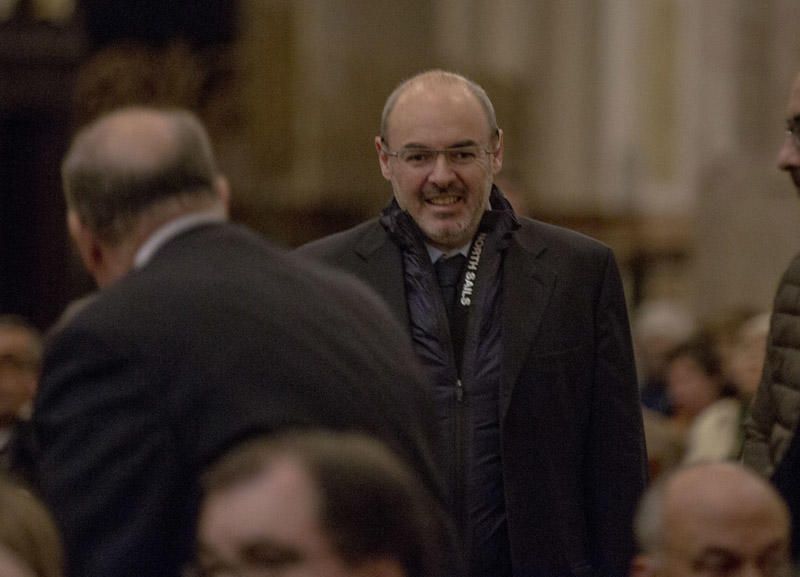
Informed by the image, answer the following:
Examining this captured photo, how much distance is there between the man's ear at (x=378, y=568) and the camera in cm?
379

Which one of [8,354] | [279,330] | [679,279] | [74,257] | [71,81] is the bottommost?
[679,279]

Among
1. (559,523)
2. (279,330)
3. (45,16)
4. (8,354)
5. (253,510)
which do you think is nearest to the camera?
(253,510)

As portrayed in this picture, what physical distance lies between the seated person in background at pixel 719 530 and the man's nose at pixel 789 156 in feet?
5.99

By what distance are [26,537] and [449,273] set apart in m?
2.71

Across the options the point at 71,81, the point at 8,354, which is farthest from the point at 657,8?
the point at 8,354

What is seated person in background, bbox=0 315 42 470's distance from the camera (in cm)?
879

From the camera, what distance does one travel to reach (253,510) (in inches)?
153

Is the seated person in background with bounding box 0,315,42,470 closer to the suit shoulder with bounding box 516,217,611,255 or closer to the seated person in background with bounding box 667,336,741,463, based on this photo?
the suit shoulder with bounding box 516,217,611,255

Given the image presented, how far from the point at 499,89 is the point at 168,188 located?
23113 millimetres

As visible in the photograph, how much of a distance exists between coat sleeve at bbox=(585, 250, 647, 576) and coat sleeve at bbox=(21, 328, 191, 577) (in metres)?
1.84

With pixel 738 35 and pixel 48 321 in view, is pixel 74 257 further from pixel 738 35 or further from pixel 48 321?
pixel 738 35

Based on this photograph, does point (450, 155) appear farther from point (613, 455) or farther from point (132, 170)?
point (132, 170)

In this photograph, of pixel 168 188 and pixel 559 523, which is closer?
pixel 168 188

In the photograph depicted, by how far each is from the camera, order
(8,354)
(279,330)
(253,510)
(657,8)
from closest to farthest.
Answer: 1. (253,510)
2. (279,330)
3. (8,354)
4. (657,8)
